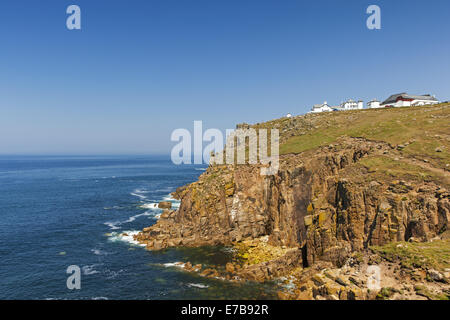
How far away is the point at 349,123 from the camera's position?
216 feet

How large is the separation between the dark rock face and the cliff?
14cm

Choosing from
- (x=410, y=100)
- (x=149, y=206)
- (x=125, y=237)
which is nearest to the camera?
(x=125, y=237)

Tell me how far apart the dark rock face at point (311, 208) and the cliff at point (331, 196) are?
14 cm

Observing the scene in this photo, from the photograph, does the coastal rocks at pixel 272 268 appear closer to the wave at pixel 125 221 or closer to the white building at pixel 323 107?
the wave at pixel 125 221

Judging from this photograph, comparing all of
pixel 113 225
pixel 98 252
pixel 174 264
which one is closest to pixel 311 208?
pixel 174 264

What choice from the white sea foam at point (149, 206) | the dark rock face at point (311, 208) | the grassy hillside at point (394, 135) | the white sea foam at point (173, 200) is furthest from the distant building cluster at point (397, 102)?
the white sea foam at point (149, 206)

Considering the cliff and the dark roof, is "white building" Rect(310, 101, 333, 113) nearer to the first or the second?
the dark roof

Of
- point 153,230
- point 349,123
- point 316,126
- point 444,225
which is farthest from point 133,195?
point 444,225

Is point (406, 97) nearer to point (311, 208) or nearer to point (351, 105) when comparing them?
point (351, 105)

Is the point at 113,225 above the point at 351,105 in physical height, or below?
below

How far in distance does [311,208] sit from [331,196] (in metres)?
4.25

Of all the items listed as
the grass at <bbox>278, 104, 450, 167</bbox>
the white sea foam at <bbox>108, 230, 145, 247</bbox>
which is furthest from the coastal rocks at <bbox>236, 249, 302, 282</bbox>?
the white sea foam at <bbox>108, 230, 145, 247</bbox>

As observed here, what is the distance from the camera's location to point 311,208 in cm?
4569

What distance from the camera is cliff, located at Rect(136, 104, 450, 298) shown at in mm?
34062
